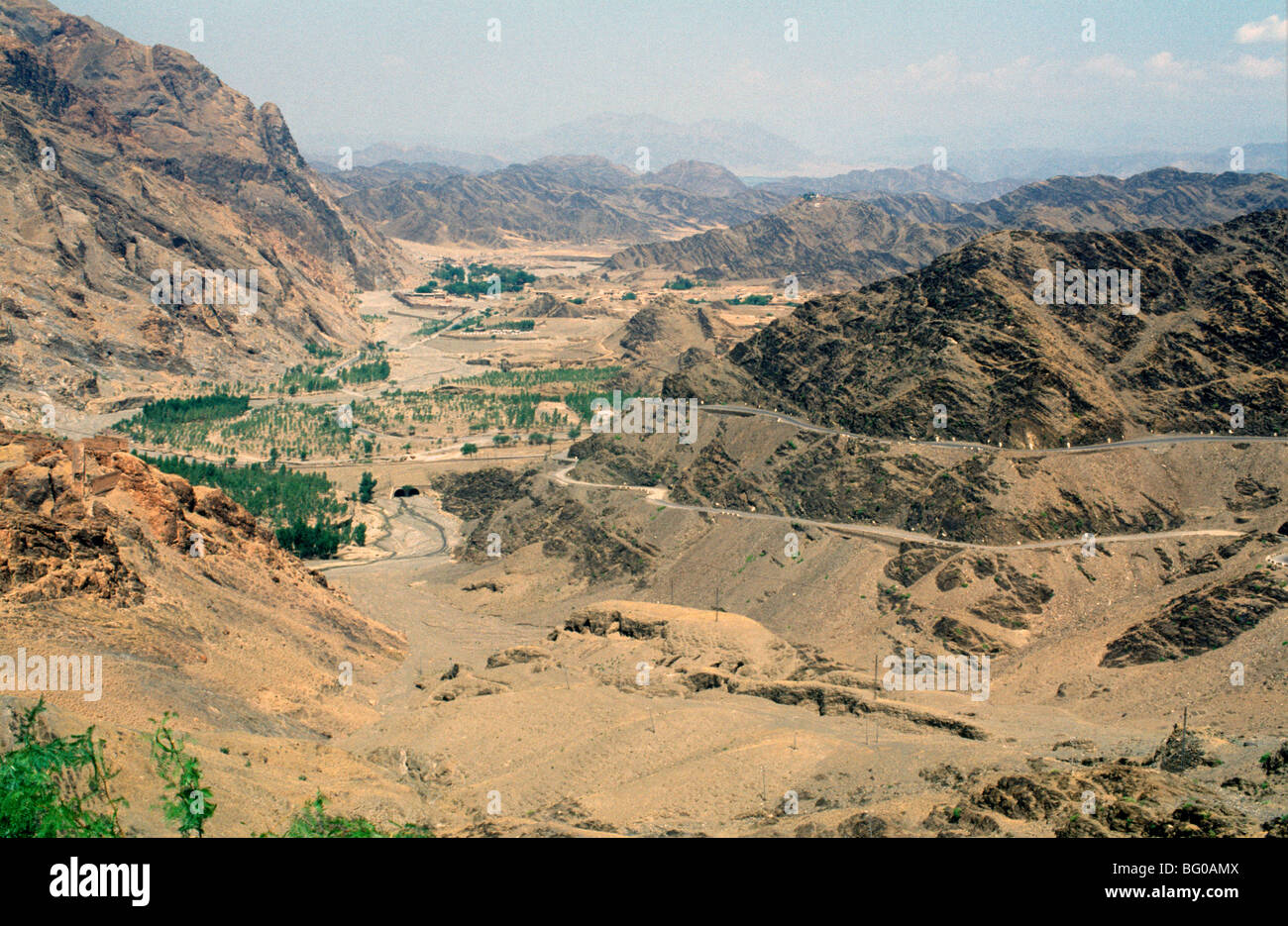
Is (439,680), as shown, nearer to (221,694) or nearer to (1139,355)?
(221,694)

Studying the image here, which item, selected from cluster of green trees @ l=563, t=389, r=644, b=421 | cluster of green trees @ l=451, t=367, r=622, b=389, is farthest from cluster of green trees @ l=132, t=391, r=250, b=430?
cluster of green trees @ l=563, t=389, r=644, b=421

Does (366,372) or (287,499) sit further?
(366,372)

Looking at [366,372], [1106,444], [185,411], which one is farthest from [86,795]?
[366,372]

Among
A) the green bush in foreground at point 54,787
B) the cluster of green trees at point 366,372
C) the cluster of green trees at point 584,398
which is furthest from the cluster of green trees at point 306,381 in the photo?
the green bush in foreground at point 54,787

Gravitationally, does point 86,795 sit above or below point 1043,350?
below

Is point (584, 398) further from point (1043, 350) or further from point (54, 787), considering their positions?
point (54, 787)

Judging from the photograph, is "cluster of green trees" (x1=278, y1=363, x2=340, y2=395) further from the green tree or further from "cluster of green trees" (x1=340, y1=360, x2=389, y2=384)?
the green tree
